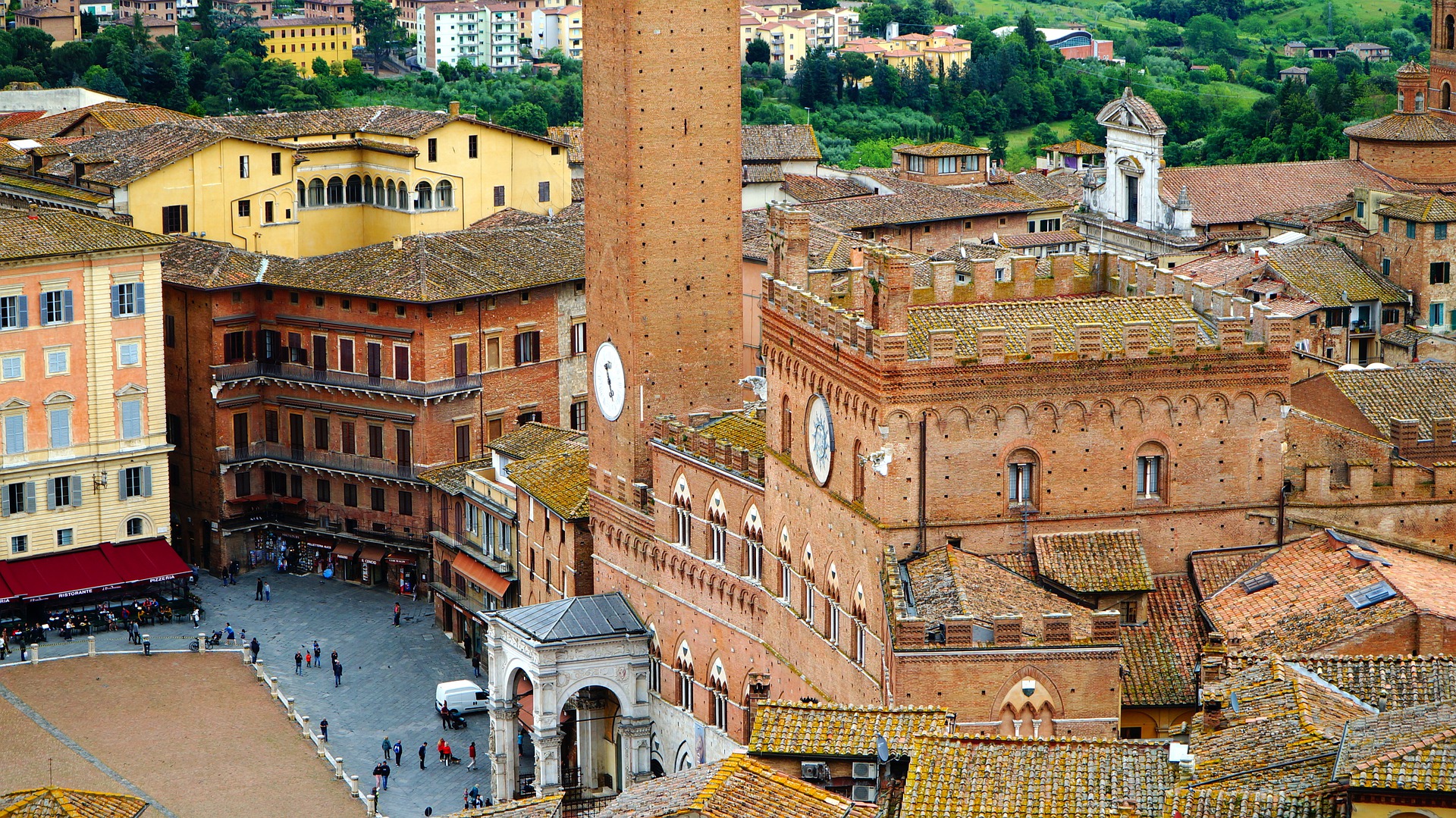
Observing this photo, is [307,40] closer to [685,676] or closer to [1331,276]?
[1331,276]

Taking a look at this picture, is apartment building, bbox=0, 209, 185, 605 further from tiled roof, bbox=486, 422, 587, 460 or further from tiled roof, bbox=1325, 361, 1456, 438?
tiled roof, bbox=1325, 361, 1456, 438

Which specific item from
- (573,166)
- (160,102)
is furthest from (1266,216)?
(160,102)

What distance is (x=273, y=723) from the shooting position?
6706 centimetres

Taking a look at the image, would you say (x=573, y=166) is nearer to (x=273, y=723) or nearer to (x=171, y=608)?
(x=171, y=608)

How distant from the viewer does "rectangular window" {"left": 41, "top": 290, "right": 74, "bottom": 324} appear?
75.2 meters

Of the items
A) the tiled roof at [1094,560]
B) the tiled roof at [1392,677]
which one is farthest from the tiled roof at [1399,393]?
the tiled roof at [1392,677]

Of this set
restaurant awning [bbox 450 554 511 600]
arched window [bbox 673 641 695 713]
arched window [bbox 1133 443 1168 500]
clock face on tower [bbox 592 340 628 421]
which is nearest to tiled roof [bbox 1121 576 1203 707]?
arched window [bbox 1133 443 1168 500]

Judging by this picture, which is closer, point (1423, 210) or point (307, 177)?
point (1423, 210)

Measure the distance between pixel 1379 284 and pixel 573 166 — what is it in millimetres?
34301

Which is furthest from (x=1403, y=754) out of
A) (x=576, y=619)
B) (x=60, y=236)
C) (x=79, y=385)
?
(x=60, y=236)

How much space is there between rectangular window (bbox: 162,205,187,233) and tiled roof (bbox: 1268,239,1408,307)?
35.6 meters

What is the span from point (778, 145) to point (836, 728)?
221ft

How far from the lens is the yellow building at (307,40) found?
172 meters

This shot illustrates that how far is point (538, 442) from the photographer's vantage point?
7250cm
